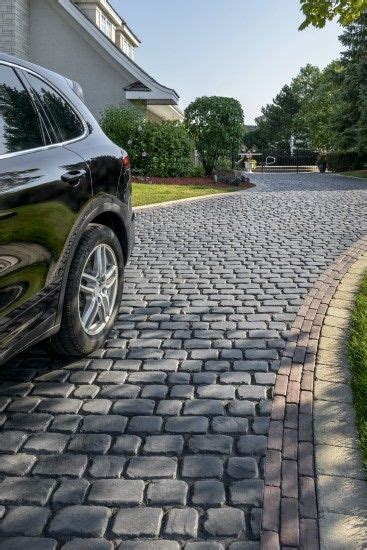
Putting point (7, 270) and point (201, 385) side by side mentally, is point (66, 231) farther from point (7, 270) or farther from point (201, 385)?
point (201, 385)

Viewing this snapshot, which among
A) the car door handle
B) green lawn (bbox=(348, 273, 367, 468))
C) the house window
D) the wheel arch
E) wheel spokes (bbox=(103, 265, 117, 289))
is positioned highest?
the house window

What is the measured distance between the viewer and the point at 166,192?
16.2 meters

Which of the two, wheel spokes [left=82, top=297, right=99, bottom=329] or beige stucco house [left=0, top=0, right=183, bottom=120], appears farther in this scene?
beige stucco house [left=0, top=0, right=183, bottom=120]

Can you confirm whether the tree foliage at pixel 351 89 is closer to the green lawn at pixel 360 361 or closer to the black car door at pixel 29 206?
the green lawn at pixel 360 361

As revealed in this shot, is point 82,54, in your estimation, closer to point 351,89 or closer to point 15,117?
point 351,89

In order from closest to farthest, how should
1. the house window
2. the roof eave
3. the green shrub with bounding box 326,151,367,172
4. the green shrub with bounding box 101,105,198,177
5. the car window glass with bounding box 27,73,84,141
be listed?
the car window glass with bounding box 27,73,84,141, the green shrub with bounding box 101,105,198,177, the roof eave, the house window, the green shrub with bounding box 326,151,367,172

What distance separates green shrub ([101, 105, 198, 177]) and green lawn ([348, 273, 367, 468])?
15.9m

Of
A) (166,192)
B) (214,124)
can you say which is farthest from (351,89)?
(166,192)

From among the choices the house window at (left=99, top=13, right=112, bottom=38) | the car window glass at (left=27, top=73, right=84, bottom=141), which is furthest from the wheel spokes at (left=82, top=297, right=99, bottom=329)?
the house window at (left=99, top=13, right=112, bottom=38)

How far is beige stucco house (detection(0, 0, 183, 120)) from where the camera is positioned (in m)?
20.5

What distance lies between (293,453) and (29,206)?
1.88 meters

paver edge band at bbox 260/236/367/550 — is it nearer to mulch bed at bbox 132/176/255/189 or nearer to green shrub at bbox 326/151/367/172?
mulch bed at bbox 132/176/255/189

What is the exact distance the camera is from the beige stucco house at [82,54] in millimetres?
20469

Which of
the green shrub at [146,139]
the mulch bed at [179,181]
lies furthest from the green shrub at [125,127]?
the mulch bed at [179,181]
